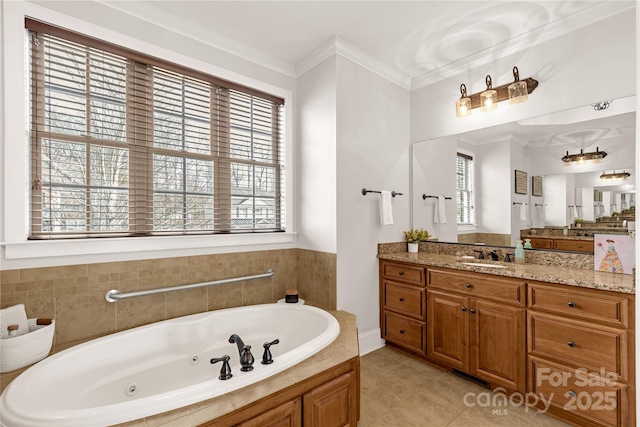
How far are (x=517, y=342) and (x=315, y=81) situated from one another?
262 cm

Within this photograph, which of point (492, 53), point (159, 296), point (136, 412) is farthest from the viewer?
point (492, 53)

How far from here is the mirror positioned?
6.95 ft

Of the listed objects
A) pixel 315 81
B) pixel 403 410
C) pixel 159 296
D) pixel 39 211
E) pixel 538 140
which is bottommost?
pixel 403 410

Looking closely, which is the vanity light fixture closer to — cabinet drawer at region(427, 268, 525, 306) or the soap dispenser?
the soap dispenser

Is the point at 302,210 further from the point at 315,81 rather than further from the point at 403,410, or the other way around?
the point at 403,410

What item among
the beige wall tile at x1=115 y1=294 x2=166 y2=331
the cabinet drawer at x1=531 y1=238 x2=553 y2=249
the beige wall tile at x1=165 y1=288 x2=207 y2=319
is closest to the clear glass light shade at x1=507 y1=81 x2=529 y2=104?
the cabinet drawer at x1=531 y1=238 x2=553 y2=249

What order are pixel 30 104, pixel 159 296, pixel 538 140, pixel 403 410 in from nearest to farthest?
pixel 30 104 < pixel 403 410 < pixel 159 296 < pixel 538 140

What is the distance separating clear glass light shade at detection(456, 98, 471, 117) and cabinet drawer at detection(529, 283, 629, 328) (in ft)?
5.26

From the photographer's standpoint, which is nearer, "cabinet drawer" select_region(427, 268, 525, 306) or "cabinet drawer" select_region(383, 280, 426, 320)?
"cabinet drawer" select_region(427, 268, 525, 306)

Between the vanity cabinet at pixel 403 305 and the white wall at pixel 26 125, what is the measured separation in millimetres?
1306

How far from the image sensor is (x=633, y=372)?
1590mm

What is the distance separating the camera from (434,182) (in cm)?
315

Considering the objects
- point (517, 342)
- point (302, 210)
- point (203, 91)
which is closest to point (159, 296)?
point (302, 210)

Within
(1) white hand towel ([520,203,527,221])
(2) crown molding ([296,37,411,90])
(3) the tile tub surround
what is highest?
(2) crown molding ([296,37,411,90])
